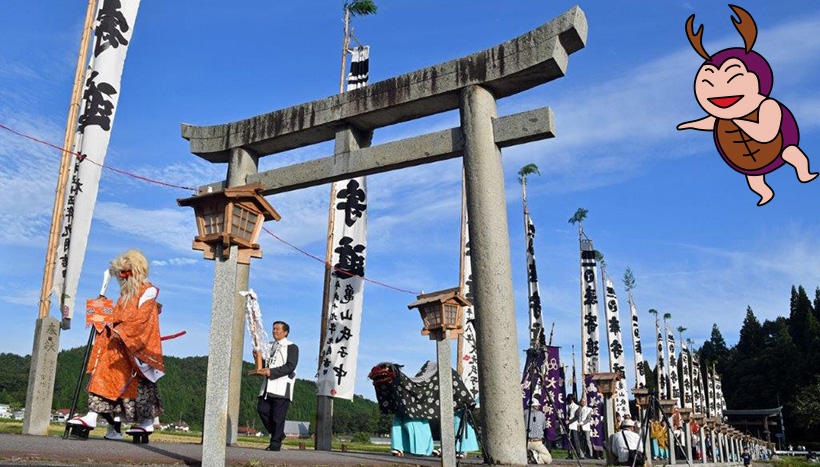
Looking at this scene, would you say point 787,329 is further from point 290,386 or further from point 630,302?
point 290,386

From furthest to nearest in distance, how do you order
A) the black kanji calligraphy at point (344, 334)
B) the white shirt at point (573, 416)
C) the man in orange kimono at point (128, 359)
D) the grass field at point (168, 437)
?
the white shirt at point (573, 416)
the black kanji calligraphy at point (344, 334)
the grass field at point (168, 437)
the man in orange kimono at point (128, 359)

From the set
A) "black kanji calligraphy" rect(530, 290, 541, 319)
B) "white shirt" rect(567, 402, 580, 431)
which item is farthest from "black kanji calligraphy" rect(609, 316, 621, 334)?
"white shirt" rect(567, 402, 580, 431)

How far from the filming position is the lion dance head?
6637mm

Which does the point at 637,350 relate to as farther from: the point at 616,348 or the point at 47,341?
the point at 47,341

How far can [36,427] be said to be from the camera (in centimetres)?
813

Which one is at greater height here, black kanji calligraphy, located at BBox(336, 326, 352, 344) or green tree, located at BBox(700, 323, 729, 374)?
green tree, located at BBox(700, 323, 729, 374)

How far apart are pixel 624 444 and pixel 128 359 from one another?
7.59 metres

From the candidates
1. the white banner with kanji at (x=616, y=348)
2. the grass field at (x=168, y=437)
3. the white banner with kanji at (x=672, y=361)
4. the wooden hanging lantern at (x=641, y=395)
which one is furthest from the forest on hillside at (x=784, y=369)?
the grass field at (x=168, y=437)

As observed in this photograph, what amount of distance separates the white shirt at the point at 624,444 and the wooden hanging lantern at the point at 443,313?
14.2ft

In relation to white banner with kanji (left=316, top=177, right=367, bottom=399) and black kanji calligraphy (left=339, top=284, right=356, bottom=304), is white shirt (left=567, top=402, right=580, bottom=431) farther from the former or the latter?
black kanji calligraphy (left=339, top=284, right=356, bottom=304)

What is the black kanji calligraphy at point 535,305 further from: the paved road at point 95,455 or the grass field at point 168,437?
the paved road at point 95,455

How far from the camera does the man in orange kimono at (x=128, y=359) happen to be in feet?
20.8

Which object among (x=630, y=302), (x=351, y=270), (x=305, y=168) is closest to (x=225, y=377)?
(x=305, y=168)

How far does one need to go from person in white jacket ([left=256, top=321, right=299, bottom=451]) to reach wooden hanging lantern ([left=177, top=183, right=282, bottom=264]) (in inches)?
124
